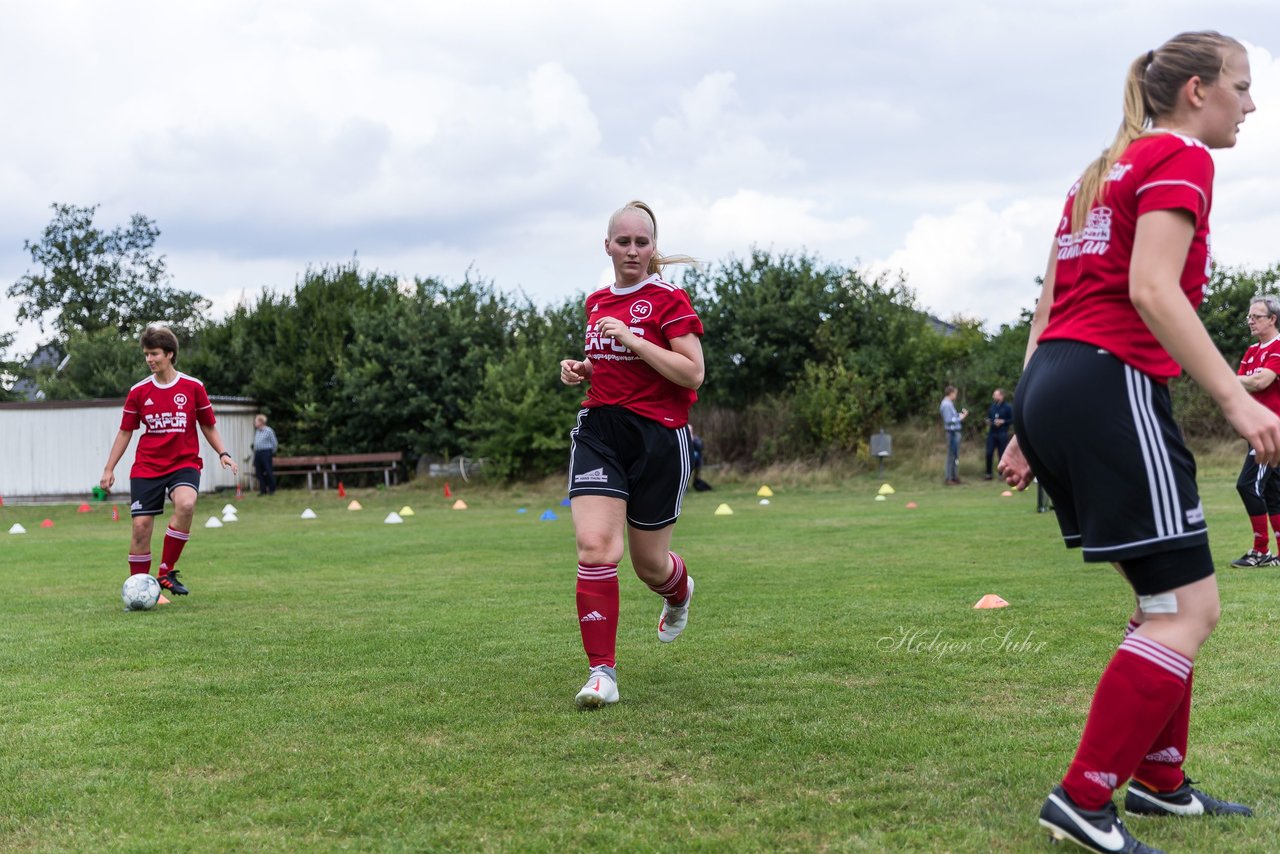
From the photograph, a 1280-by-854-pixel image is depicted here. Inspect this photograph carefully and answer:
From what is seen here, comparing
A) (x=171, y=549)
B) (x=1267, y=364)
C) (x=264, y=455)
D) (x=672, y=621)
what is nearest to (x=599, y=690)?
(x=672, y=621)

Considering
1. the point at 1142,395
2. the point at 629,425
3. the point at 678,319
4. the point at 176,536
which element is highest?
the point at 678,319

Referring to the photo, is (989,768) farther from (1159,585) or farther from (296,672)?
(296,672)

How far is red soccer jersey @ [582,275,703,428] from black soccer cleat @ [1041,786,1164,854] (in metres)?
2.67

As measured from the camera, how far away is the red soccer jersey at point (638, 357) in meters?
5.29

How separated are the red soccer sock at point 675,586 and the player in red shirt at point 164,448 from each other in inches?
178

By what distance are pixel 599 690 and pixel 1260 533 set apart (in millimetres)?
7052

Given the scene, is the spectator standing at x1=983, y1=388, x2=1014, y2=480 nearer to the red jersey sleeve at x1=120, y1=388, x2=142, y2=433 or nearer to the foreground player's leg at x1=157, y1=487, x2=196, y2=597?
the foreground player's leg at x1=157, y1=487, x2=196, y2=597

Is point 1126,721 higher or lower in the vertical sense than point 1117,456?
lower

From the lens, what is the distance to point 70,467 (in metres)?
28.8

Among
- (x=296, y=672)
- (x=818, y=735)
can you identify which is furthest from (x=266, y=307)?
(x=818, y=735)

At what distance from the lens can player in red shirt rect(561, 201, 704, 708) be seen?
5.18 m

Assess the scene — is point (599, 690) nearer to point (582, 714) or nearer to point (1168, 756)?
point (582, 714)

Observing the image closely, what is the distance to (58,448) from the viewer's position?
94.6 ft

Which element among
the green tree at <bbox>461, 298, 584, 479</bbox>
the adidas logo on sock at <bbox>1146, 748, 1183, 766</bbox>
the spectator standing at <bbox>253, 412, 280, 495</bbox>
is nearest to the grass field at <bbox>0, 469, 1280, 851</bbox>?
the adidas logo on sock at <bbox>1146, 748, 1183, 766</bbox>
